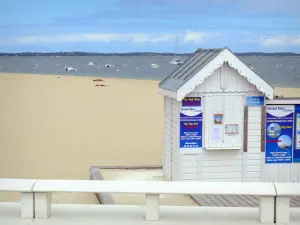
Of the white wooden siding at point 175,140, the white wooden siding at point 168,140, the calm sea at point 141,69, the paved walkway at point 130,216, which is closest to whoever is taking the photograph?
the paved walkway at point 130,216

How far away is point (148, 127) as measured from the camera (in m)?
22.3

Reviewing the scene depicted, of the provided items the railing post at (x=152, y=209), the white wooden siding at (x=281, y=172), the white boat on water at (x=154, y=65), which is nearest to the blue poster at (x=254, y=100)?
the white wooden siding at (x=281, y=172)

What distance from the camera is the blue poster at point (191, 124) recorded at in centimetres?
950

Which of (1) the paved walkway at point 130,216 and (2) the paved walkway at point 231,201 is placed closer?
(1) the paved walkway at point 130,216

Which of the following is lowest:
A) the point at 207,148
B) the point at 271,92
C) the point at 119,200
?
the point at 119,200

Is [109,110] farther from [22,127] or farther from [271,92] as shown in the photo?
[271,92]

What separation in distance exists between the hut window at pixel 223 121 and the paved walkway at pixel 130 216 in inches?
152

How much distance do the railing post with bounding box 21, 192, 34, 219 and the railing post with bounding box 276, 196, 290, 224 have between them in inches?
91.3

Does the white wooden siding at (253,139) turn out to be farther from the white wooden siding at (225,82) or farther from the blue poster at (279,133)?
the white wooden siding at (225,82)

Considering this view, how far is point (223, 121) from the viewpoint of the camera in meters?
9.59

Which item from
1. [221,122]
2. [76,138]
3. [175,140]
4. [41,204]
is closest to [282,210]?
[41,204]

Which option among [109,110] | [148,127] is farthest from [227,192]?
[109,110]

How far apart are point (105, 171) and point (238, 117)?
133 inches

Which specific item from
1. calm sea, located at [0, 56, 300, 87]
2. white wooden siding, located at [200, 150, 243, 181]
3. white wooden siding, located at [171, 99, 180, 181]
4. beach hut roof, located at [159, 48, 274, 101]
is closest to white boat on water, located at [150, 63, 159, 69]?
calm sea, located at [0, 56, 300, 87]
